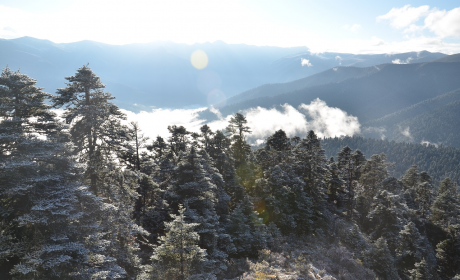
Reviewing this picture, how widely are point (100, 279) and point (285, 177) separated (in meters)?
26.4

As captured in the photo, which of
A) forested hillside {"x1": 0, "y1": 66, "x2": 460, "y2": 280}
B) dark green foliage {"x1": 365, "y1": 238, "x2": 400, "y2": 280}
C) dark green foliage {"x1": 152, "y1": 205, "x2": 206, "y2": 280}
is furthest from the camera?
dark green foliage {"x1": 365, "y1": 238, "x2": 400, "y2": 280}

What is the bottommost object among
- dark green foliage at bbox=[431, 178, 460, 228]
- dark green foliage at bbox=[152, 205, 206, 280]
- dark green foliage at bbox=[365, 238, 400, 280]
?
dark green foliage at bbox=[431, 178, 460, 228]

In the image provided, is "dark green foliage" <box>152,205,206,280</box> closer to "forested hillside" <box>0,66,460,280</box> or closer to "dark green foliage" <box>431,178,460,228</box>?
"forested hillside" <box>0,66,460,280</box>

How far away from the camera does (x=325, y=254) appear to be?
1201 inches

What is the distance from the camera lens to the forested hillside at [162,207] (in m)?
14.0

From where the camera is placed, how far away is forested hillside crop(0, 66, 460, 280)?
45.8 ft

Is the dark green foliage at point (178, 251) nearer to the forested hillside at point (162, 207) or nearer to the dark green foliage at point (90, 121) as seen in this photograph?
the forested hillside at point (162, 207)

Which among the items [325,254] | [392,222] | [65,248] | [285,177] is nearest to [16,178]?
[65,248]

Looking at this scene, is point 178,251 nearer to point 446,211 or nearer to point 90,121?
point 90,121

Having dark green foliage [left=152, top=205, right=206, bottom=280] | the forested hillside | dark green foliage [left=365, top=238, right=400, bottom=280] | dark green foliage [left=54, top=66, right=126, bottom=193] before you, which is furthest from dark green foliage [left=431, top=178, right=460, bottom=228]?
dark green foliage [left=54, top=66, right=126, bottom=193]

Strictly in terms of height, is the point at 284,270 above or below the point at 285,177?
below

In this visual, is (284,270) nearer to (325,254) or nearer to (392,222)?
(325,254)

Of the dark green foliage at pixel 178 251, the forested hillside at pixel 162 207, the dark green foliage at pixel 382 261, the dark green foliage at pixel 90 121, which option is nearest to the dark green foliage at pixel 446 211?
the forested hillside at pixel 162 207

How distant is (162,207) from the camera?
24250 millimetres
